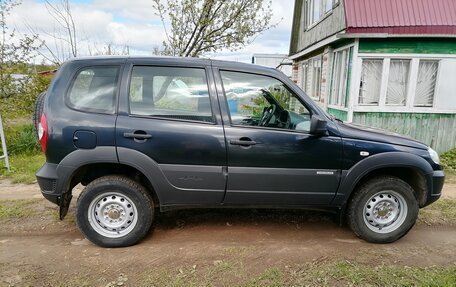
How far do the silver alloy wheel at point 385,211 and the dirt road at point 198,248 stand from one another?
0.21 metres

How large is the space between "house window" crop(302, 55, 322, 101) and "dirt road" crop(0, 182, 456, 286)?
8310 mm

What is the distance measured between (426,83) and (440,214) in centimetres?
459

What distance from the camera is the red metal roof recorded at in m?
7.16

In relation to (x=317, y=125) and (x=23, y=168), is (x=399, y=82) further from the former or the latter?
(x=23, y=168)

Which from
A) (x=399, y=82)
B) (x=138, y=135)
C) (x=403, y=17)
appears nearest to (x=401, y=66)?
(x=399, y=82)

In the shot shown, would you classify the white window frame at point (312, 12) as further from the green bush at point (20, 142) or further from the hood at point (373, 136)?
the green bush at point (20, 142)

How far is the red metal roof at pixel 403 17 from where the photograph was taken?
23.5 ft

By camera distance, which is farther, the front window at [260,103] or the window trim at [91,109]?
the front window at [260,103]

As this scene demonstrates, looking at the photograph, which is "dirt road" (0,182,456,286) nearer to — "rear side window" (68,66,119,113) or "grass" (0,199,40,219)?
"grass" (0,199,40,219)

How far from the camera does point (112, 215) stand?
10.9ft

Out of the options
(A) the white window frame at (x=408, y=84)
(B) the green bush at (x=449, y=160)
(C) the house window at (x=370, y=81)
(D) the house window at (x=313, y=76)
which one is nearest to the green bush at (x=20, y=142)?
(A) the white window frame at (x=408, y=84)

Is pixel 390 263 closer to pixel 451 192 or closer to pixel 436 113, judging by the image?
pixel 451 192

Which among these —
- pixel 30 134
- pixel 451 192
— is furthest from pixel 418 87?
pixel 30 134

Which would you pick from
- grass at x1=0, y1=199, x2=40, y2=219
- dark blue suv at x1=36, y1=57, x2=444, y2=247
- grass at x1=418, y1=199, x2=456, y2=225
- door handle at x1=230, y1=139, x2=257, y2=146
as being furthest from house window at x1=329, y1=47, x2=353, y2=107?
grass at x1=0, y1=199, x2=40, y2=219
